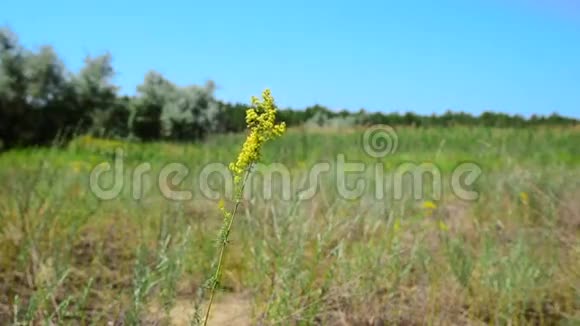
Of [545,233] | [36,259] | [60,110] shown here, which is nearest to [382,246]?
[545,233]

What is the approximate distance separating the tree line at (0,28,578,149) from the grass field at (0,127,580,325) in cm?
1015

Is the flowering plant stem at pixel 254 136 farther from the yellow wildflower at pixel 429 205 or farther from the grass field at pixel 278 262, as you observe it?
the yellow wildflower at pixel 429 205

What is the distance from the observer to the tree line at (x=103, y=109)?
49.0ft

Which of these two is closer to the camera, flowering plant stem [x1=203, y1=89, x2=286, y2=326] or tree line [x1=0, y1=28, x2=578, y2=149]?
flowering plant stem [x1=203, y1=89, x2=286, y2=326]

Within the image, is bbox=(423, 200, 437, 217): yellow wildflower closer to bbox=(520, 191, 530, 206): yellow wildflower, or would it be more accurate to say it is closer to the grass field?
the grass field

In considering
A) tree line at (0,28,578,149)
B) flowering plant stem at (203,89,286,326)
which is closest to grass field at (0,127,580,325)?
flowering plant stem at (203,89,286,326)

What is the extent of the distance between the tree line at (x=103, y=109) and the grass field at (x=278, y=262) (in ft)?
33.3

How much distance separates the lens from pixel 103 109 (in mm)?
16359

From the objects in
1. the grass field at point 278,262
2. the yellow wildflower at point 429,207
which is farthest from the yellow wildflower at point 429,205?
the grass field at point 278,262

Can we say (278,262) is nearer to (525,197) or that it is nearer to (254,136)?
(254,136)

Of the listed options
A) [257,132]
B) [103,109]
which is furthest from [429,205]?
[103,109]

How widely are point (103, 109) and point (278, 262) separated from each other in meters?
15.0

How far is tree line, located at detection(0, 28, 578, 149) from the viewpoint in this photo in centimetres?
1492

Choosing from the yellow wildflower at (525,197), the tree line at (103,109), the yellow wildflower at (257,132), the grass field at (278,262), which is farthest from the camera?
the tree line at (103,109)
